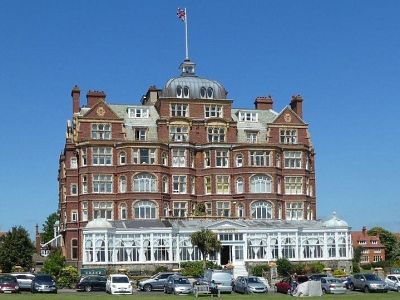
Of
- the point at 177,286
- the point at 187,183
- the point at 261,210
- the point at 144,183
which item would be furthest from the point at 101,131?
the point at 177,286

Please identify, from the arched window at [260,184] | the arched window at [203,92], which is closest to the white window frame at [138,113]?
the arched window at [203,92]

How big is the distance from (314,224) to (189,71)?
2402 cm

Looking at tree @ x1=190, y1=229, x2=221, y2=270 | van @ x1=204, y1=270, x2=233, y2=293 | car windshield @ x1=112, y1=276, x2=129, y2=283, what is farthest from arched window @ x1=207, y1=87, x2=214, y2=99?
car windshield @ x1=112, y1=276, x2=129, y2=283

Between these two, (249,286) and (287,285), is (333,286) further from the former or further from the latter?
(249,286)

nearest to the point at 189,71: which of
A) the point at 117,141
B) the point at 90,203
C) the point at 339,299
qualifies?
the point at 117,141

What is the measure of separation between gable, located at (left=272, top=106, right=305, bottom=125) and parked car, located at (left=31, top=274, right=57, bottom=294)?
42888 millimetres

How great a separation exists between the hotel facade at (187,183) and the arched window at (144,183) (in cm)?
11

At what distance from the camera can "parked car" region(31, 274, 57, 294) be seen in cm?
6031

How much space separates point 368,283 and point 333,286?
3373mm

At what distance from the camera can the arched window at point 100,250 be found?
8325 centimetres

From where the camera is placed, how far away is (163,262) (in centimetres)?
8431

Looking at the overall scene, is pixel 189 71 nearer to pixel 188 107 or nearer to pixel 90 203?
pixel 188 107

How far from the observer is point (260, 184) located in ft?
308

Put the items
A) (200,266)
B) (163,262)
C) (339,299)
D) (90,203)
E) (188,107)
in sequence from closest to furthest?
(339,299) < (200,266) < (163,262) < (90,203) < (188,107)
